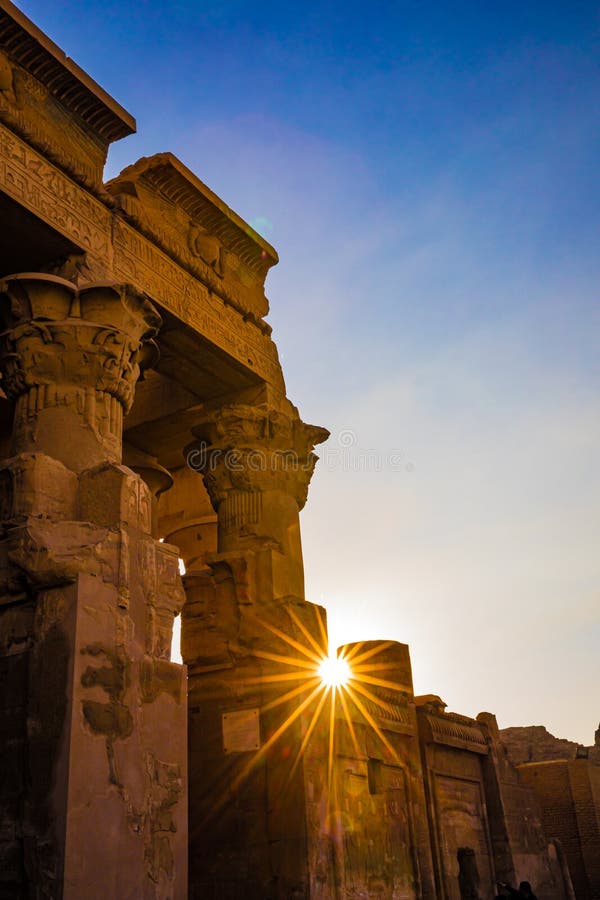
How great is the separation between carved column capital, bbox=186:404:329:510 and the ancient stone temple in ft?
0.08

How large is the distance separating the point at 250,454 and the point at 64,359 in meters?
3.04

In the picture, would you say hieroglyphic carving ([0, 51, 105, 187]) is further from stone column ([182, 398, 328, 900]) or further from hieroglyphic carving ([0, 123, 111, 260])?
stone column ([182, 398, 328, 900])

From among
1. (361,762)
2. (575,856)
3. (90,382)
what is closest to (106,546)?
(90,382)

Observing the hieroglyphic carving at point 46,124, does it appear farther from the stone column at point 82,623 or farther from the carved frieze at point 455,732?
the carved frieze at point 455,732

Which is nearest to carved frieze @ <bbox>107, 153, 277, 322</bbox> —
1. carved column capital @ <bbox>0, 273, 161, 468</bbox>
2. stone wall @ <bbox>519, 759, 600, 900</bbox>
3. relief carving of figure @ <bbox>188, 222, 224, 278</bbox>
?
relief carving of figure @ <bbox>188, 222, 224, 278</bbox>

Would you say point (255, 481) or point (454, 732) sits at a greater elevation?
point (255, 481)

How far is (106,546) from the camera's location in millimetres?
6906

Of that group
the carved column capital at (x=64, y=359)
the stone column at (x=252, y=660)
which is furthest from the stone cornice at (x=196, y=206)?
the stone column at (x=252, y=660)

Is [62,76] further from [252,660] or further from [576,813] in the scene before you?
[576,813]

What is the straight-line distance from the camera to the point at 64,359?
7.69 m

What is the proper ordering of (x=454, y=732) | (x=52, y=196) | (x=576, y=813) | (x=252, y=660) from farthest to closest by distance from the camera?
(x=576, y=813) < (x=454, y=732) < (x=252, y=660) < (x=52, y=196)

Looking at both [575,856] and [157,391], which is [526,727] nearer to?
[575,856]

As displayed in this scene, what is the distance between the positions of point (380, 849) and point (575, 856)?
11287 millimetres

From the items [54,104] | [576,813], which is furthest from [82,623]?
[576,813]
